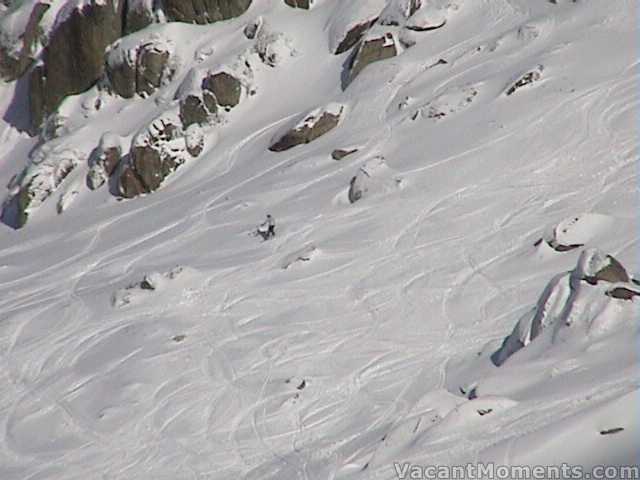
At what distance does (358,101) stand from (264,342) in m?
9.96

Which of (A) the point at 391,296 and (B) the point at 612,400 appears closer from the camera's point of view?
(B) the point at 612,400

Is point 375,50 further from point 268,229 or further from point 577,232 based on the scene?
point 577,232

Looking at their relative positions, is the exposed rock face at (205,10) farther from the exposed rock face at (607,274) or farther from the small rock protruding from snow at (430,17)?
the exposed rock face at (607,274)

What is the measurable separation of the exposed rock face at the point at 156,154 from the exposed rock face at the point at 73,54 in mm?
5348

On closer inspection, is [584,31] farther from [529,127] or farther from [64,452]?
[64,452]

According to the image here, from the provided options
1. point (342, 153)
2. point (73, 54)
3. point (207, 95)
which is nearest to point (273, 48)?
point (207, 95)

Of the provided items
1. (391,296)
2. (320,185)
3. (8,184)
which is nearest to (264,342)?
(391,296)

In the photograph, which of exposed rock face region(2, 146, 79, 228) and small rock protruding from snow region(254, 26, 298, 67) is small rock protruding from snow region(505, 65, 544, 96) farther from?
exposed rock face region(2, 146, 79, 228)

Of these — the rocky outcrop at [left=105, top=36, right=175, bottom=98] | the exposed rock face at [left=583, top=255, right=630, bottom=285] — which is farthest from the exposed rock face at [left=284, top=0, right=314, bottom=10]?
the exposed rock face at [left=583, top=255, right=630, bottom=285]

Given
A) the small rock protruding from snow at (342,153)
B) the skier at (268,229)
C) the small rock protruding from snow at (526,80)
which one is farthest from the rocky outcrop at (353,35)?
the skier at (268,229)

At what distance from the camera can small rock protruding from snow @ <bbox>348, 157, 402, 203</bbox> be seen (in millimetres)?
21266

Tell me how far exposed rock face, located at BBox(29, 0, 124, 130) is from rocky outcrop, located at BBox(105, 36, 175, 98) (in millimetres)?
1437

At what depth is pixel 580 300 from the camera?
37.2ft

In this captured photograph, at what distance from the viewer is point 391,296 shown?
Result: 17453mm
